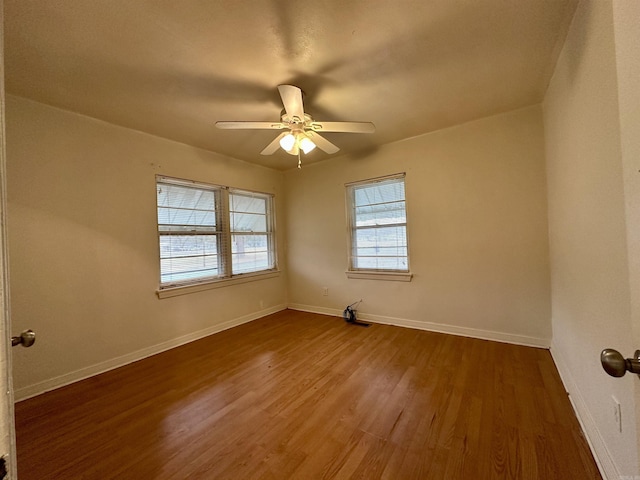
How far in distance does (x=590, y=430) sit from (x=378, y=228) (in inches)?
104

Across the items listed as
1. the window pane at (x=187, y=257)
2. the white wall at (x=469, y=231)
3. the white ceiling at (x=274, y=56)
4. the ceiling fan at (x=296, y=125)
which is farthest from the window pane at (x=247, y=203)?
the ceiling fan at (x=296, y=125)

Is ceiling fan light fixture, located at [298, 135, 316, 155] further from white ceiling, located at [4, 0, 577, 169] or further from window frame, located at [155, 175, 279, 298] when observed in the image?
window frame, located at [155, 175, 279, 298]

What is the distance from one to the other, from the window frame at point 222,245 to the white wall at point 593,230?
3.58 meters

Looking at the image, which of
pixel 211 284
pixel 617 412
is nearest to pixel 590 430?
pixel 617 412

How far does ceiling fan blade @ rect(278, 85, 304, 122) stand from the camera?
1.89m

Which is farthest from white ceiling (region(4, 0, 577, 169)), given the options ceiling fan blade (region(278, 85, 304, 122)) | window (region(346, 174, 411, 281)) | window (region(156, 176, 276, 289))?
window (region(346, 174, 411, 281))

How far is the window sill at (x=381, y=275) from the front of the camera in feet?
11.1

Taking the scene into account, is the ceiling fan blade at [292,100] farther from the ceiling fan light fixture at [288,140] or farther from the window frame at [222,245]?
the window frame at [222,245]

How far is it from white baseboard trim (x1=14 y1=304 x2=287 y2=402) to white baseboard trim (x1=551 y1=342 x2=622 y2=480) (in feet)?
11.7

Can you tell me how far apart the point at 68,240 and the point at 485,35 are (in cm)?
369

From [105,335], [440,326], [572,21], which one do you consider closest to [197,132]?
[105,335]

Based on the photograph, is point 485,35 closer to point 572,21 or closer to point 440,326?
point 572,21

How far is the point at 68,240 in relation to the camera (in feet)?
7.62

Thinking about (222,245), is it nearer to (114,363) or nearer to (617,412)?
(114,363)
